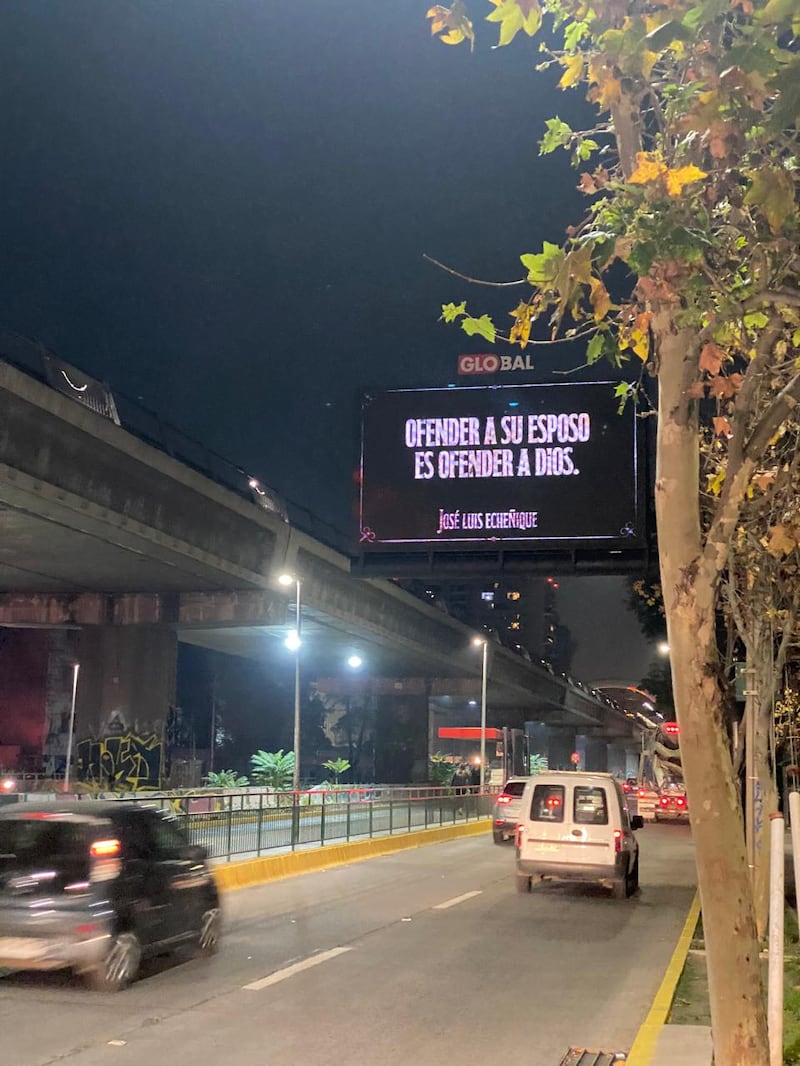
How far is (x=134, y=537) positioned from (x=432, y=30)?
2284 cm

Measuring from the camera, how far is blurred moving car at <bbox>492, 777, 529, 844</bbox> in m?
31.2

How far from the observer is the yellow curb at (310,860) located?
18984mm

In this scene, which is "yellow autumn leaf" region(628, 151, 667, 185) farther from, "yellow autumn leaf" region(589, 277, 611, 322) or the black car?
the black car

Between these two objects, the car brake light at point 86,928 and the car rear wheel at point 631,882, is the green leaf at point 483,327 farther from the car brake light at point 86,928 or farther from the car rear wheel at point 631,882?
the car rear wheel at point 631,882

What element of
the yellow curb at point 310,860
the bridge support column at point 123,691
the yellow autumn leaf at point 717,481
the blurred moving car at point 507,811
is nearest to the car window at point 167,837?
the yellow curb at point 310,860

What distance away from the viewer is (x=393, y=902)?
699 inches

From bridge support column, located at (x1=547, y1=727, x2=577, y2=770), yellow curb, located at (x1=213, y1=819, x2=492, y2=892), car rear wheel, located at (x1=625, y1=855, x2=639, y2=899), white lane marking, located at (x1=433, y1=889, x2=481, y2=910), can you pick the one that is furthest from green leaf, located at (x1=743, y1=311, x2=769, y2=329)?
bridge support column, located at (x1=547, y1=727, x2=577, y2=770)

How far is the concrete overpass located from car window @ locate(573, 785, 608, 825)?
39.8 ft

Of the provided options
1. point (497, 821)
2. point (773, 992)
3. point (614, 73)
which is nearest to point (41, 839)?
point (773, 992)

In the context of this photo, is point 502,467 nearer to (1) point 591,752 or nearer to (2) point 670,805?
(2) point 670,805

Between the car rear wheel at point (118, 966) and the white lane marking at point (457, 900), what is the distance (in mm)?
7250

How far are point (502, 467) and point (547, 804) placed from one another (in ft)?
23.4

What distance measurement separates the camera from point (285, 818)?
23156 millimetres

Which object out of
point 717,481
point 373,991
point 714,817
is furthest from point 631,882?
point 714,817
